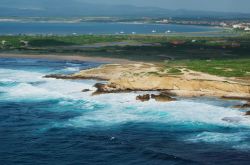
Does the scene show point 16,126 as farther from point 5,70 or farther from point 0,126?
point 5,70

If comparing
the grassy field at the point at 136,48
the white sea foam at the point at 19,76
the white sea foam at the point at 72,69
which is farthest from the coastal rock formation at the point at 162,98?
the grassy field at the point at 136,48

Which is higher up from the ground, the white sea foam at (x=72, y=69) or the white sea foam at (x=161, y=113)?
the white sea foam at (x=161, y=113)

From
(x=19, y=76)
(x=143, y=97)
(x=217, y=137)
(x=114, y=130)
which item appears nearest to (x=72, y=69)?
(x=19, y=76)

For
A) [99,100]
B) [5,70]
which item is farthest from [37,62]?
[99,100]

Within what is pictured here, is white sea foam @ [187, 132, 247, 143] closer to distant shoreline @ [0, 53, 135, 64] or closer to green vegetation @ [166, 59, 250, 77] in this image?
green vegetation @ [166, 59, 250, 77]

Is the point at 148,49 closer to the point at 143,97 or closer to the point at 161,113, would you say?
the point at 143,97

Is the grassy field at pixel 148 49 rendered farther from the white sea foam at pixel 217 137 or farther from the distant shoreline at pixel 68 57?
the white sea foam at pixel 217 137

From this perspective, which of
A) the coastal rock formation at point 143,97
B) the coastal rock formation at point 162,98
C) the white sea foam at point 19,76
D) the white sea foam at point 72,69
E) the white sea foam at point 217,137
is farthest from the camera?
the white sea foam at point 72,69

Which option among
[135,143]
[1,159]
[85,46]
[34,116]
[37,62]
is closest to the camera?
[1,159]

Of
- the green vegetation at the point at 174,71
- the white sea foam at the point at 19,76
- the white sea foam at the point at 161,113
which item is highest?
the green vegetation at the point at 174,71
